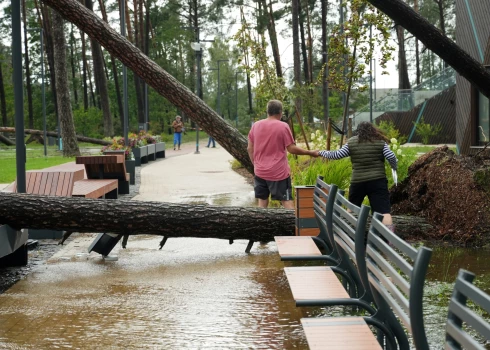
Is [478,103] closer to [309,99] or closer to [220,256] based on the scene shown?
[220,256]

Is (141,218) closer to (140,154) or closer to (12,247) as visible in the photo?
(12,247)

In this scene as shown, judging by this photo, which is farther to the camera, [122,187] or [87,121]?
[87,121]

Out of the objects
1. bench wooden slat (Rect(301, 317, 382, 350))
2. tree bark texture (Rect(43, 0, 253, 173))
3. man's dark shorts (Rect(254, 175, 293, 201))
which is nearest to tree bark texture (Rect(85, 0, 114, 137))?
tree bark texture (Rect(43, 0, 253, 173))

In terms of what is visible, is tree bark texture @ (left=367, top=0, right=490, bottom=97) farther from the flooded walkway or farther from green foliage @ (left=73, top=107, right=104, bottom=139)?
green foliage @ (left=73, top=107, right=104, bottom=139)

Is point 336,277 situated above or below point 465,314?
below

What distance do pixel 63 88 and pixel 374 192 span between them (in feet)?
81.5

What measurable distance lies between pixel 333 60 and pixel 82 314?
12.5m

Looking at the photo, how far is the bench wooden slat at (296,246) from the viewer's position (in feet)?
23.5

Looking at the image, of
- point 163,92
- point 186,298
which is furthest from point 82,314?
point 163,92

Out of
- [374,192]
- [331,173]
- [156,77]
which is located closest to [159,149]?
[156,77]

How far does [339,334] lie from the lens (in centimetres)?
426

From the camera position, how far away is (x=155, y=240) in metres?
11.1

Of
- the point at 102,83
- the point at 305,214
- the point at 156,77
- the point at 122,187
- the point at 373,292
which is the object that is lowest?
the point at 122,187

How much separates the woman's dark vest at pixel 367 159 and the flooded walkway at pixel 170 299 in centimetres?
115
